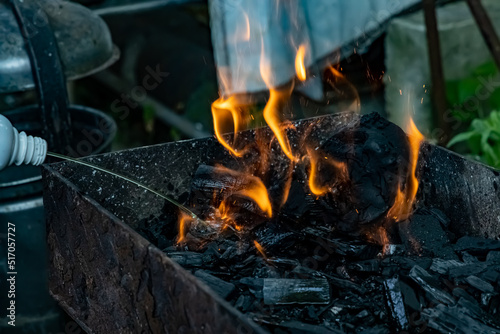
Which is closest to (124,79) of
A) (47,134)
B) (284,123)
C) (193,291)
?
(47,134)

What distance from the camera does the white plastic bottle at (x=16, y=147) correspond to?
201 centimetres

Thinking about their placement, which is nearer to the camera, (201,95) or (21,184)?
(21,184)

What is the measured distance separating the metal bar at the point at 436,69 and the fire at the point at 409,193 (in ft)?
6.29

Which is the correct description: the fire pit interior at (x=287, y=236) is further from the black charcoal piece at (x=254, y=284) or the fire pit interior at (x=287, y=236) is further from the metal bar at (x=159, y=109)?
the metal bar at (x=159, y=109)

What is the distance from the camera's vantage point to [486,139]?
405 cm

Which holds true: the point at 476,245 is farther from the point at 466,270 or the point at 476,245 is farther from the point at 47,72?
the point at 47,72

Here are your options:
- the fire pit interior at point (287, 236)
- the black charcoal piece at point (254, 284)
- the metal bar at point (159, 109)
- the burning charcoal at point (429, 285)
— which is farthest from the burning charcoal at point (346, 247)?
the metal bar at point (159, 109)

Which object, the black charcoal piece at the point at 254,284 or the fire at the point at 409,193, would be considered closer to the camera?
the black charcoal piece at the point at 254,284

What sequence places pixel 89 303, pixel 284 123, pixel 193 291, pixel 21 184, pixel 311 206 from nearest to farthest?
pixel 193 291, pixel 89 303, pixel 311 206, pixel 284 123, pixel 21 184

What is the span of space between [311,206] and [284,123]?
44cm

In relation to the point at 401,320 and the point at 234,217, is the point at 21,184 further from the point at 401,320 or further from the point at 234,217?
the point at 401,320

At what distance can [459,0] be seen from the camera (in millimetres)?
4910

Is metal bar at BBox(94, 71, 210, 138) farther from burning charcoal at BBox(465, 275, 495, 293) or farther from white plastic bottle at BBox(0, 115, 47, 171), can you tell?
burning charcoal at BBox(465, 275, 495, 293)

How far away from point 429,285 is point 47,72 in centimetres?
202
